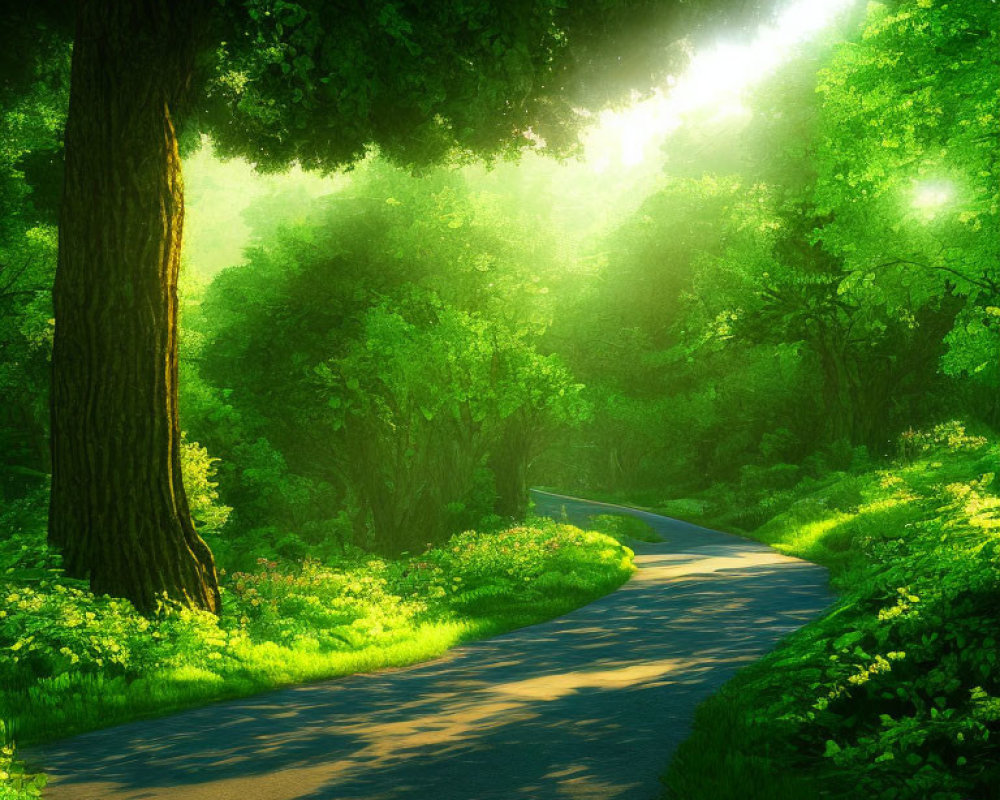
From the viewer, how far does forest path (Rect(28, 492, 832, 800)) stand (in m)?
5.60

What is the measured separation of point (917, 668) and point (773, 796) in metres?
1.64

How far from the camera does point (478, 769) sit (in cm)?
586

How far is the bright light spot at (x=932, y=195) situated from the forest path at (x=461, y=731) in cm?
1229

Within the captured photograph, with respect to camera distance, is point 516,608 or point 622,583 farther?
point 622,583

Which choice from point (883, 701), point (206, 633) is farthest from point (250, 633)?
point (883, 701)

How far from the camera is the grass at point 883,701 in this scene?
5.06m

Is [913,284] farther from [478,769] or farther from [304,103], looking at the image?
[478,769]

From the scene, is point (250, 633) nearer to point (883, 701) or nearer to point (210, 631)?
point (210, 631)

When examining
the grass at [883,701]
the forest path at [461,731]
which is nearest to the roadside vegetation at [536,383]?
the grass at [883,701]

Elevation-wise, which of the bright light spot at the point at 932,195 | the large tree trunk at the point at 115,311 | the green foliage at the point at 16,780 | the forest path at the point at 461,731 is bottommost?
the forest path at the point at 461,731

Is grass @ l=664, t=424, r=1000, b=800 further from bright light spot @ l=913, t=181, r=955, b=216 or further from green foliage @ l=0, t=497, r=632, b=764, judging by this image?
bright light spot @ l=913, t=181, r=955, b=216

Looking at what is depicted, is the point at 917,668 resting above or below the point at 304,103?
below

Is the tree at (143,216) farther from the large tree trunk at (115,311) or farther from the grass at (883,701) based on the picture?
the grass at (883,701)

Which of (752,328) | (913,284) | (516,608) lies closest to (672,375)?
(752,328)
